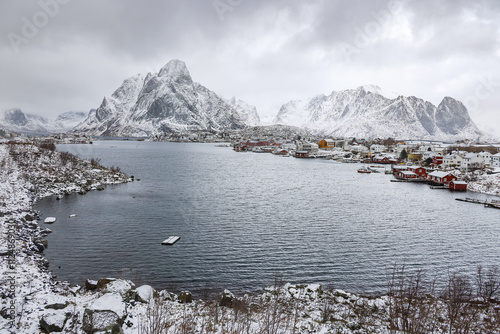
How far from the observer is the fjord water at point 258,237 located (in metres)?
19.1

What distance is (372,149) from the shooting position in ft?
440

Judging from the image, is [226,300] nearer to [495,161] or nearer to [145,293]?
[145,293]

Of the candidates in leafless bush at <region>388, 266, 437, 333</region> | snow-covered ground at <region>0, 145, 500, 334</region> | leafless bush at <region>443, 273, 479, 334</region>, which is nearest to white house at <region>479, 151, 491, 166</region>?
leafless bush at <region>388, 266, 437, 333</region>

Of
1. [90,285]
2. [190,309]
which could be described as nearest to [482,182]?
[190,309]

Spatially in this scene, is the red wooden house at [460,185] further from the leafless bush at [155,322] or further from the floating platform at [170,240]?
the leafless bush at [155,322]

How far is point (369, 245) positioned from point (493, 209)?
28560 mm

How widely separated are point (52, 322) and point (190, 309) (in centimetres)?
551

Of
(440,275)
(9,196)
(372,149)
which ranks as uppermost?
(372,149)

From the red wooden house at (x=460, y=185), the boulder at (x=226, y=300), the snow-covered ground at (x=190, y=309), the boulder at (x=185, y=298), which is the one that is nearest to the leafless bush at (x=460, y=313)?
the snow-covered ground at (x=190, y=309)

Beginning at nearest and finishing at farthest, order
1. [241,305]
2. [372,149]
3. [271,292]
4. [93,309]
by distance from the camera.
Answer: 1. [93,309]
2. [241,305]
3. [271,292]
4. [372,149]

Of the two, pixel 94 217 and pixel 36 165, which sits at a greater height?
pixel 36 165

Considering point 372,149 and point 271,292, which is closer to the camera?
point 271,292

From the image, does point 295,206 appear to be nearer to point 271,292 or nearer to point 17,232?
point 271,292

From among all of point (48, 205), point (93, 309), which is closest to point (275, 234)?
point (93, 309)
